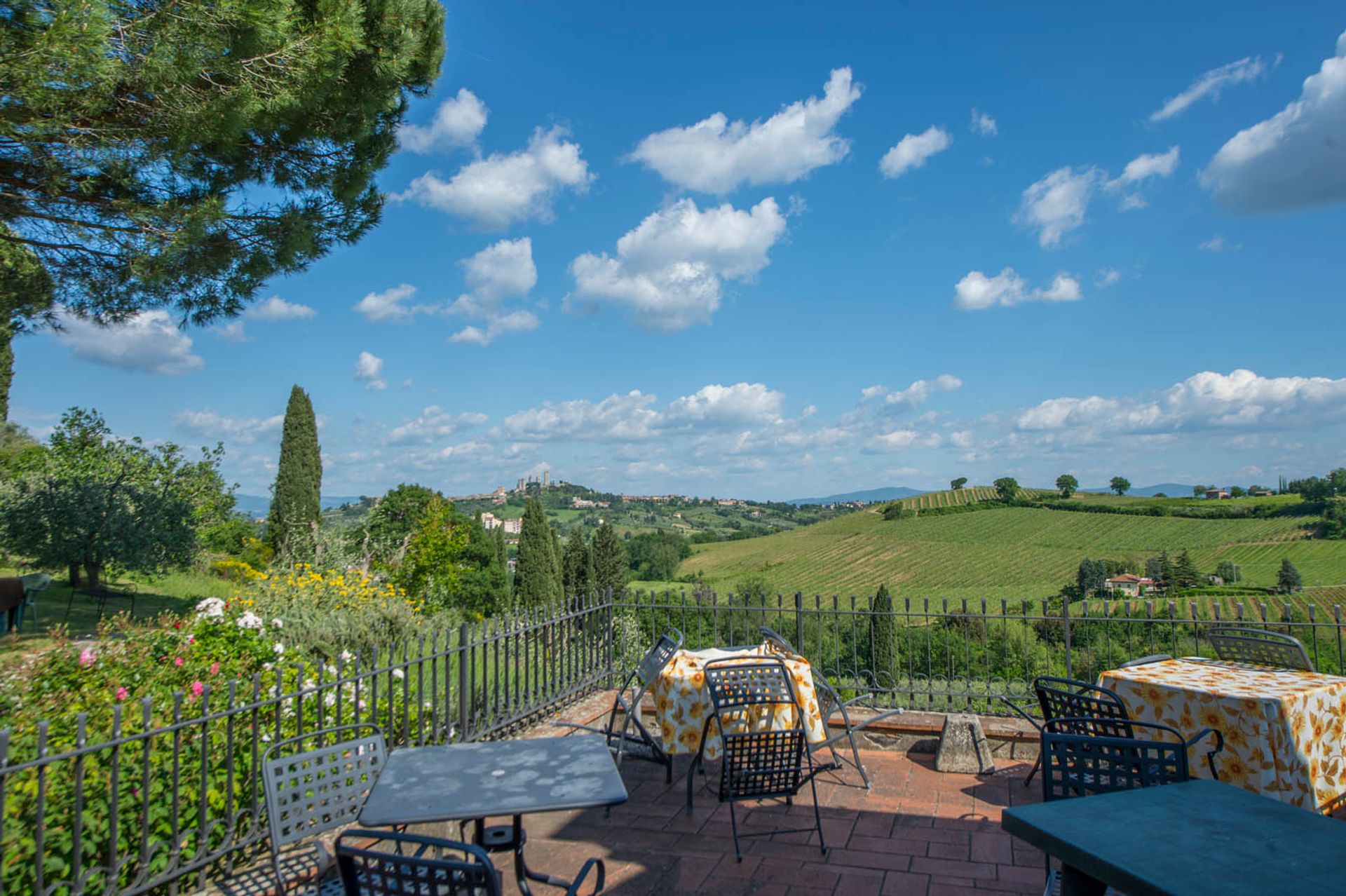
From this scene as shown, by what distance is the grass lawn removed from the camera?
920 centimetres

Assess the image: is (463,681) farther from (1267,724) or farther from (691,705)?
(1267,724)

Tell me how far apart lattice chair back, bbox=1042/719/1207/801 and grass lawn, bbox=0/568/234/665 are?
7.85m

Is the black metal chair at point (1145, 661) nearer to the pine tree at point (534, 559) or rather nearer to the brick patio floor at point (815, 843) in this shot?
the brick patio floor at point (815, 843)

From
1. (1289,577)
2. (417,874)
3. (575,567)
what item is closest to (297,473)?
(575,567)

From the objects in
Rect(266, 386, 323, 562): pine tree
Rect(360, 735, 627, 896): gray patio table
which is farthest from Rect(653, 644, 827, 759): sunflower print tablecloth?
Rect(266, 386, 323, 562): pine tree

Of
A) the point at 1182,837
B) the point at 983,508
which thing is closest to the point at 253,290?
the point at 1182,837

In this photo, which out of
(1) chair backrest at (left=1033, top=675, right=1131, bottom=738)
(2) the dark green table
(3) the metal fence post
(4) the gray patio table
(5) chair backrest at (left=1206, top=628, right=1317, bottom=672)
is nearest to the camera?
(2) the dark green table

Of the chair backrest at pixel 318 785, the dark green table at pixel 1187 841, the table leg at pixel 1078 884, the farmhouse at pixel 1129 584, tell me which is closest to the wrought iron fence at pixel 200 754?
the chair backrest at pixel 318 785

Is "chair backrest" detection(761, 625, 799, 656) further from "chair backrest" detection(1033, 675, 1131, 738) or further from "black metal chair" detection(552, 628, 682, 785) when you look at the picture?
"chair backrest" detection(1033, 675, 1131, 738)

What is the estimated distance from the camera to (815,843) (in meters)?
3.79

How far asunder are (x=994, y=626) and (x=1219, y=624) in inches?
1004

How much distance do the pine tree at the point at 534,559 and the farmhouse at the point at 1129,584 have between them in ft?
70.3

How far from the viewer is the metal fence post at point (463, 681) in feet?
15.6

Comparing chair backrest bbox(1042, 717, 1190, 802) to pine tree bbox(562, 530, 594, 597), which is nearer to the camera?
chair backrest bbox(1042, 717, 1190, 802)
